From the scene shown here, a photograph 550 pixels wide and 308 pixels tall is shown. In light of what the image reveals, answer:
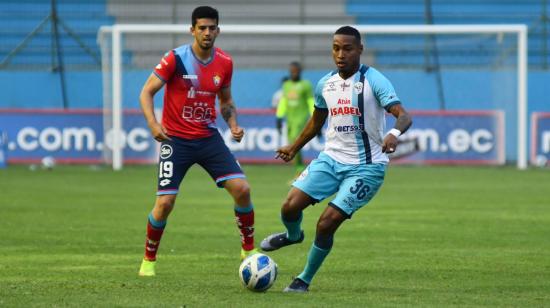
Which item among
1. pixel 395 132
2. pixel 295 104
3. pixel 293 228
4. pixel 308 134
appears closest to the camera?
pixel 395 132

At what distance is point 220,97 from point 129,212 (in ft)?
21.4

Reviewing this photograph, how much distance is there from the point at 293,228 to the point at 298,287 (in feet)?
2.11

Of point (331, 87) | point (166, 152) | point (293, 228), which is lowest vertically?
point (293, 228)

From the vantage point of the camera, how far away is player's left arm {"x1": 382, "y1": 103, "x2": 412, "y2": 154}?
9.02m

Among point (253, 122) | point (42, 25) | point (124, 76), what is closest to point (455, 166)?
point (253, 122)

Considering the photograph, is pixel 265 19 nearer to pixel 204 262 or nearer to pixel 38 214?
pixel 38 214

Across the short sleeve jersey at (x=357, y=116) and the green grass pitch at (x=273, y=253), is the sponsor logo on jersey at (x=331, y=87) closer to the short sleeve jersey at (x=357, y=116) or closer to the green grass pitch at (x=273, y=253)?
the short sleeve jersey at (x=357, y=116)

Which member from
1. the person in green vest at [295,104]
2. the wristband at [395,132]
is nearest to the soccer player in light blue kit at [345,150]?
the wristband at [395,132]

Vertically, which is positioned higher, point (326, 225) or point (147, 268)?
point (326, 225)

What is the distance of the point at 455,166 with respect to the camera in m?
30.0

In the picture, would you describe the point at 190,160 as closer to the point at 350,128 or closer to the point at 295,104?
the point at 350,128

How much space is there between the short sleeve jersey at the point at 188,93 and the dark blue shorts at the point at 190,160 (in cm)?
8

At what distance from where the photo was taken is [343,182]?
9.71 metres

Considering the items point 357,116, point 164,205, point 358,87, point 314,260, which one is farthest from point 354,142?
point 164,205
